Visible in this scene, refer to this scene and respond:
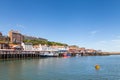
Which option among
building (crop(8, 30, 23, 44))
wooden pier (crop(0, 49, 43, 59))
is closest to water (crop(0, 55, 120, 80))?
wooden pier (crop(0, 49, 43, 59))

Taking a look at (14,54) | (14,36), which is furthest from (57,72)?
(14,36)

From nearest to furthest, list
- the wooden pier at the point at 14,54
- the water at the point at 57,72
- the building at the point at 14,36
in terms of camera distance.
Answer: the water at the point at 57,72 < the wooden pier at the point at 14,54 < the building at the point at 14,36

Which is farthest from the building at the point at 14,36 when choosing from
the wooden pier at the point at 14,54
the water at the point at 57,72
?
the water at the point at 57,72

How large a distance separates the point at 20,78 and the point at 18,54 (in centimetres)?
→ 6276

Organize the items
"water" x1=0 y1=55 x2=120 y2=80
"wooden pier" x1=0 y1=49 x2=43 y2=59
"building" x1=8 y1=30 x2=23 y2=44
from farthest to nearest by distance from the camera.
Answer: "building" x1=8 y1=30 x2=23 y2=44 < "wooden pier" x1=0 y1=49 x2=43 y2=59 < "water" x1=0 y1=55 x2=120 y2=80

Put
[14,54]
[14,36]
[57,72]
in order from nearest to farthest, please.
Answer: [57,72] < [14,54] < [14,36]

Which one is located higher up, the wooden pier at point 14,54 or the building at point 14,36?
the building at point 14,36

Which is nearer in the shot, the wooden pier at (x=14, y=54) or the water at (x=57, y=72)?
the water at (x=57, y=72)

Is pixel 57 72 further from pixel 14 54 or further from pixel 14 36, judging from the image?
pixel 14 36

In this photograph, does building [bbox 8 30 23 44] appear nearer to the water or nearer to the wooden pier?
the wooden pier

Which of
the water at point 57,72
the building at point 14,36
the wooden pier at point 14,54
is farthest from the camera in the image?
the building at point 14,36

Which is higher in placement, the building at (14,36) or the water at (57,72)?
the building at (14,36)

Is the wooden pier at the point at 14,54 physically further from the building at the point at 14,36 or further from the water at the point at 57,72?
the building at the point at 14,36

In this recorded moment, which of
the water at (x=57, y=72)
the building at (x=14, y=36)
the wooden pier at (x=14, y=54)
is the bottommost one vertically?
the water at (x=57, y=72)
